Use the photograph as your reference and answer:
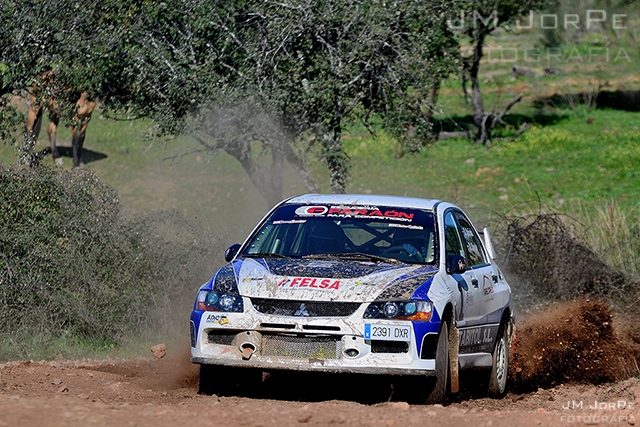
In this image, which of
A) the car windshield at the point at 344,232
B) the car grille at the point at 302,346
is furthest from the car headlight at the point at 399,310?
the car windshield at the point at 344,232

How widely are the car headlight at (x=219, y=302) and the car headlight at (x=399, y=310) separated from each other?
901 mm

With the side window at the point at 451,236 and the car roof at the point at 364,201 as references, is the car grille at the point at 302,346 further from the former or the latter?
the car roof at the point at 364,201

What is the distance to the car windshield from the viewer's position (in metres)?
7.95

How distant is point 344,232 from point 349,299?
4.70 ft

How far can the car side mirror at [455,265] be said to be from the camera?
7.54 m

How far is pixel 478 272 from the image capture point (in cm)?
846

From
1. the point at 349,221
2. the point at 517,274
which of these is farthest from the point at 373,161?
the point at 349,221

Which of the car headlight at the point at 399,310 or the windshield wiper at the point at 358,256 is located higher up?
the windshield wiper at the point at 358,256

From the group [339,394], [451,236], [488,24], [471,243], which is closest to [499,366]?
[471,243]

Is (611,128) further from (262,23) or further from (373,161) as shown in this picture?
(262,23)

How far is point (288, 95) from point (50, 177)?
10.9 ft

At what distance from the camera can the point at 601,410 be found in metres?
6.82

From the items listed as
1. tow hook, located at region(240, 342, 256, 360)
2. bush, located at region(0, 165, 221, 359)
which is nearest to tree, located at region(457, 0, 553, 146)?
bush, located at region(0, 165, 221, 359)

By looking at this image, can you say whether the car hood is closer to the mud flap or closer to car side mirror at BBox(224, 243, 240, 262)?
car side mirror at BBox(224, 243, 240, 262)
